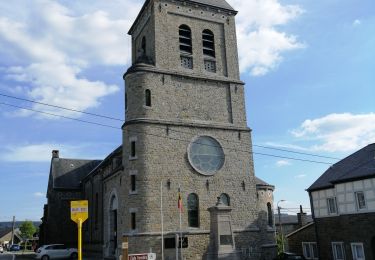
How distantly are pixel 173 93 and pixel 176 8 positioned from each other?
7.04 metres

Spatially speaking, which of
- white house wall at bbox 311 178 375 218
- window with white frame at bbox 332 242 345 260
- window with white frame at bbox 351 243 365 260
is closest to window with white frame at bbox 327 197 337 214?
white house wall at bbox 311 178 375 218

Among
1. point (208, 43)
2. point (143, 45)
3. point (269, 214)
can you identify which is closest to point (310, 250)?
point (269, 214)

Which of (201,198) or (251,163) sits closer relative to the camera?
(201,198)

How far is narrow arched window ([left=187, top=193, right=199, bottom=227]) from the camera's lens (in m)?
25.9

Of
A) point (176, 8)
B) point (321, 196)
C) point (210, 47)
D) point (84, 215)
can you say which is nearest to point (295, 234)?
point (321, 196)

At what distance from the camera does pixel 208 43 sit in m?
31.0

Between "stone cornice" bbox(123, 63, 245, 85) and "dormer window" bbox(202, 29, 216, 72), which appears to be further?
"dormer window" bbox(202, 29, 216, 72)

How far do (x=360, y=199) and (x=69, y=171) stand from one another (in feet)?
118

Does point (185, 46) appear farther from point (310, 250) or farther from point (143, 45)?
point (310, 250)

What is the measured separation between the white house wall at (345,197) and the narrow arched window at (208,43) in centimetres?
1325

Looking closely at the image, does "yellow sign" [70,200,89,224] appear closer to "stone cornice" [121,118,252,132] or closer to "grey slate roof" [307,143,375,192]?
"stone cornice" [121,118,252,132]

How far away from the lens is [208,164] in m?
27.5

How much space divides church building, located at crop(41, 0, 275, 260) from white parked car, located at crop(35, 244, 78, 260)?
644cm

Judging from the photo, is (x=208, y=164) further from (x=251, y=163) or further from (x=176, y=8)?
(x=176, y=8)
